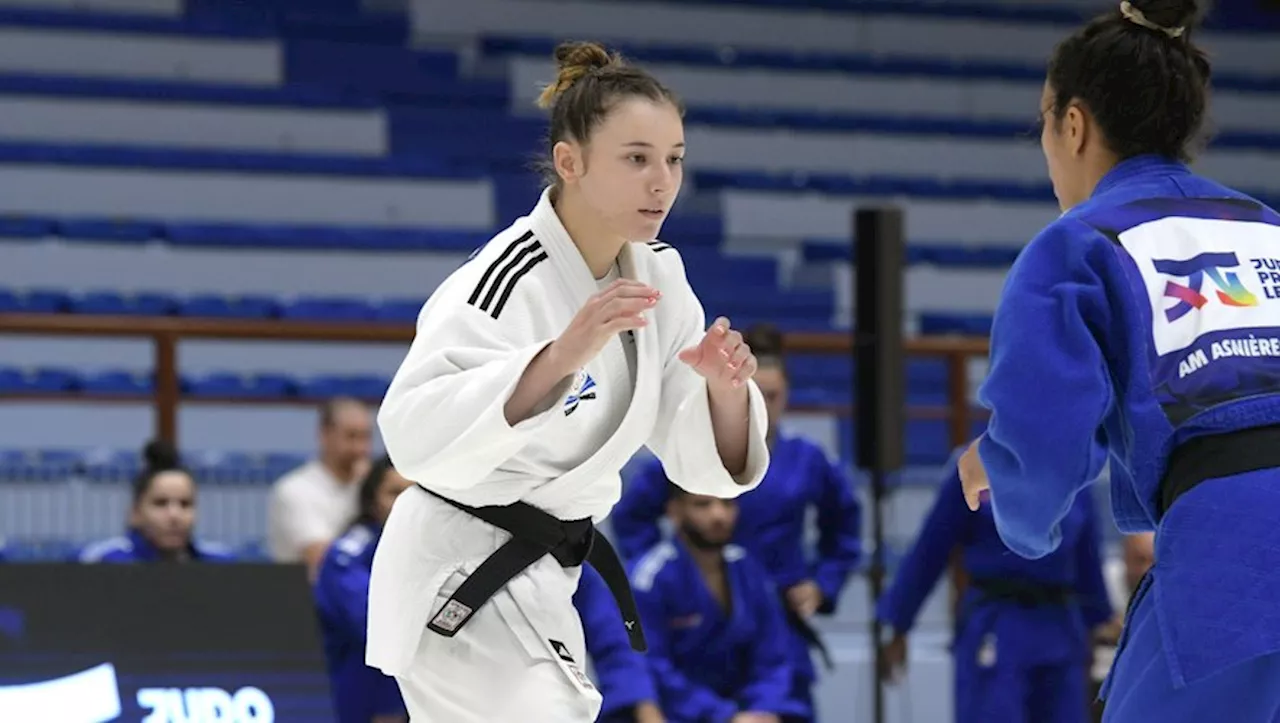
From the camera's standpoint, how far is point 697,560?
6273mm

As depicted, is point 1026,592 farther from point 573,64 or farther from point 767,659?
point 573,64

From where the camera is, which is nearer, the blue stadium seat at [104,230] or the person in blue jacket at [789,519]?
the person in blue jacket at [789,519]

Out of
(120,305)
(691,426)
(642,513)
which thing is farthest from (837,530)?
(120,305)

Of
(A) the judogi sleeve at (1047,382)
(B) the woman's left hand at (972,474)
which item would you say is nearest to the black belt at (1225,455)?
(A) the judogi sleeve at (1047,382)

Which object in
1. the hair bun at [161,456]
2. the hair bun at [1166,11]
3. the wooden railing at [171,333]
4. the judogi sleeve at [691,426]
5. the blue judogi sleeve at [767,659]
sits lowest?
the blue judogi sleeve at [767,659]

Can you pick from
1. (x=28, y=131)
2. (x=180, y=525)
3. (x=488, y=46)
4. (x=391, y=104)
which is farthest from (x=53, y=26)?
(x=180, y=525)

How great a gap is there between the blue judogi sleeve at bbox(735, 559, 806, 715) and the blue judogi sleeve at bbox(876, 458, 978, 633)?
0.41 metres

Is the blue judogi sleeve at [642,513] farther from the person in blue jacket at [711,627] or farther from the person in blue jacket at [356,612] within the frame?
the person in blue jacket at [356,612]

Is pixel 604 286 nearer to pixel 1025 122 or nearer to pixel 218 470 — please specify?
pixel 218 470

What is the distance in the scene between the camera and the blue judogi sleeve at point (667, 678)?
5.99 m

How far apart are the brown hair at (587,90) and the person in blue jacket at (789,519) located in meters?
3.23

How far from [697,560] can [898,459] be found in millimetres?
1026

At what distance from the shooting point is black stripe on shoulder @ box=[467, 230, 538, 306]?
3104mm

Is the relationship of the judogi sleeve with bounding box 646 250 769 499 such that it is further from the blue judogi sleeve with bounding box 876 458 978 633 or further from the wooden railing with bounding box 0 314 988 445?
the wooden railing with bounding box 0 314 988 445
